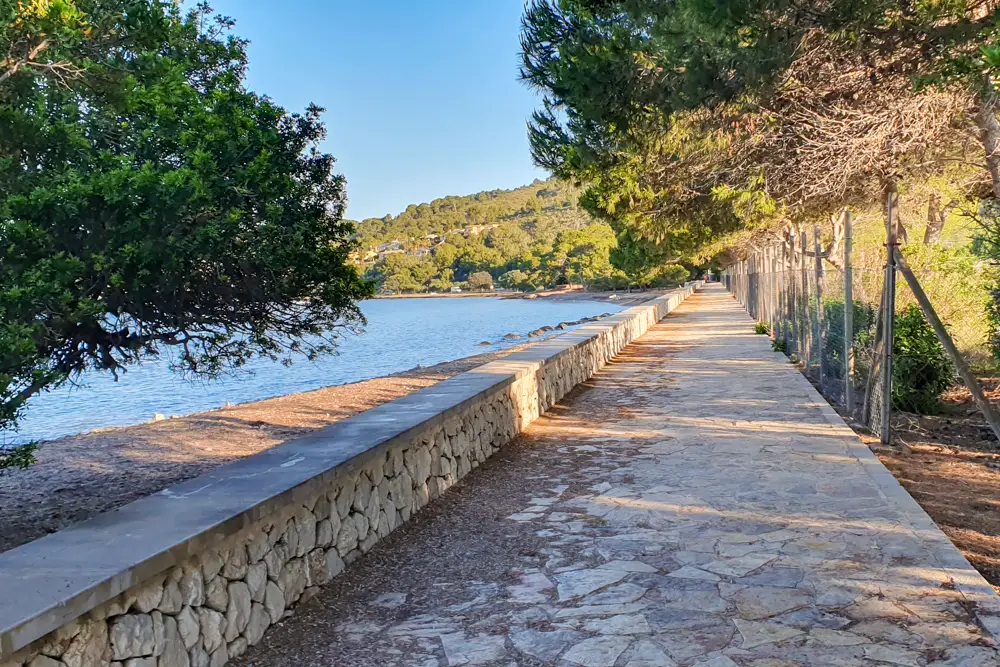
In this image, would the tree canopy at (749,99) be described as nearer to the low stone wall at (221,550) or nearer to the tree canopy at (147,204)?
the tree canopy at (147,204)

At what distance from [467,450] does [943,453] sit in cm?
472

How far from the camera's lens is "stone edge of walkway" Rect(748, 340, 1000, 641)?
154 inches

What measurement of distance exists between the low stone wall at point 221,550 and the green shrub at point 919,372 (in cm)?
662

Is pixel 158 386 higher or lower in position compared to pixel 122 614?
lower

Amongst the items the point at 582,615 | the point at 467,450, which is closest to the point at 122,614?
the point at 582,615

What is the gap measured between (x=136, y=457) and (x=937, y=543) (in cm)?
910

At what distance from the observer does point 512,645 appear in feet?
12.5

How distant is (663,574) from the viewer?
15.2ft

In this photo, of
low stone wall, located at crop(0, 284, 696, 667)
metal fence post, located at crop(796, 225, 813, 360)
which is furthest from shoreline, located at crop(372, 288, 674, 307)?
low stone wall, located at crop(0, 284, 696, 667)

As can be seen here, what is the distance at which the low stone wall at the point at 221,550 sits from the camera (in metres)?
2.81

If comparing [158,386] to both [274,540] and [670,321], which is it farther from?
[274,540]

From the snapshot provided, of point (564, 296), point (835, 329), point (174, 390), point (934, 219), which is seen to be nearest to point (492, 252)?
point (564, 296)

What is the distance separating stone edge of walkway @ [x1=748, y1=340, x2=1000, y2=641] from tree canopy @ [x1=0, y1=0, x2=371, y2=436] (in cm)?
497

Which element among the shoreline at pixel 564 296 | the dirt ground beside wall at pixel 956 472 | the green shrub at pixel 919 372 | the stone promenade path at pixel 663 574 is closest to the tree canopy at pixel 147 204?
the stone promenade path at pixel 663 574
